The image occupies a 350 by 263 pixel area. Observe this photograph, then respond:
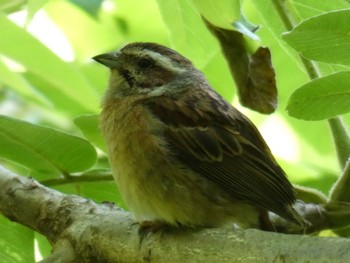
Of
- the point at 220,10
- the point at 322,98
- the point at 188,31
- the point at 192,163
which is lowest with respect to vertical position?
the point at 192,163

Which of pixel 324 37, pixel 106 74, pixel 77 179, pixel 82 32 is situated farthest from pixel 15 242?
pixel 82 32

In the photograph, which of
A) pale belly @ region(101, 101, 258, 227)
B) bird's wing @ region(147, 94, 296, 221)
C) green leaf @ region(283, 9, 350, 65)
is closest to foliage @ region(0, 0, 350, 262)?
green leaf @ region(283, 9, 350, 65)

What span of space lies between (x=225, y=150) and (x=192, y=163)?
143 mm

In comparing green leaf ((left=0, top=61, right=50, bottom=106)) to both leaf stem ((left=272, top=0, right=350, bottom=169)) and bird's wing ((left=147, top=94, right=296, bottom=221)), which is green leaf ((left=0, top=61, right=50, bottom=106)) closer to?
bird's wing ((left=147, top=94, right=296, bottom=221))

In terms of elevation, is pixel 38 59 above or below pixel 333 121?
above

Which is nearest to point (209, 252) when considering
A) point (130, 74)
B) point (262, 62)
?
point (262, 62)

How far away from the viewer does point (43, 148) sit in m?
3.20

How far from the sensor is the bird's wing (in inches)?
125

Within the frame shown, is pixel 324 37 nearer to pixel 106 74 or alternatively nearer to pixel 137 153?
pixel 137 153

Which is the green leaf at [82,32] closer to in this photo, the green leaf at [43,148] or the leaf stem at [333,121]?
the green leaf at [43,148]

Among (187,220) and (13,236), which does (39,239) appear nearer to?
(13,236)

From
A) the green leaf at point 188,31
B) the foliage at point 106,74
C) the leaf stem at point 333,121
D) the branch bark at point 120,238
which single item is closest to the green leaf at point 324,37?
the foliage at point 106,74

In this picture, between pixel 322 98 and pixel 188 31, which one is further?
pixel 188 31

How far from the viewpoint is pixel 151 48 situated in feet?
12.8
